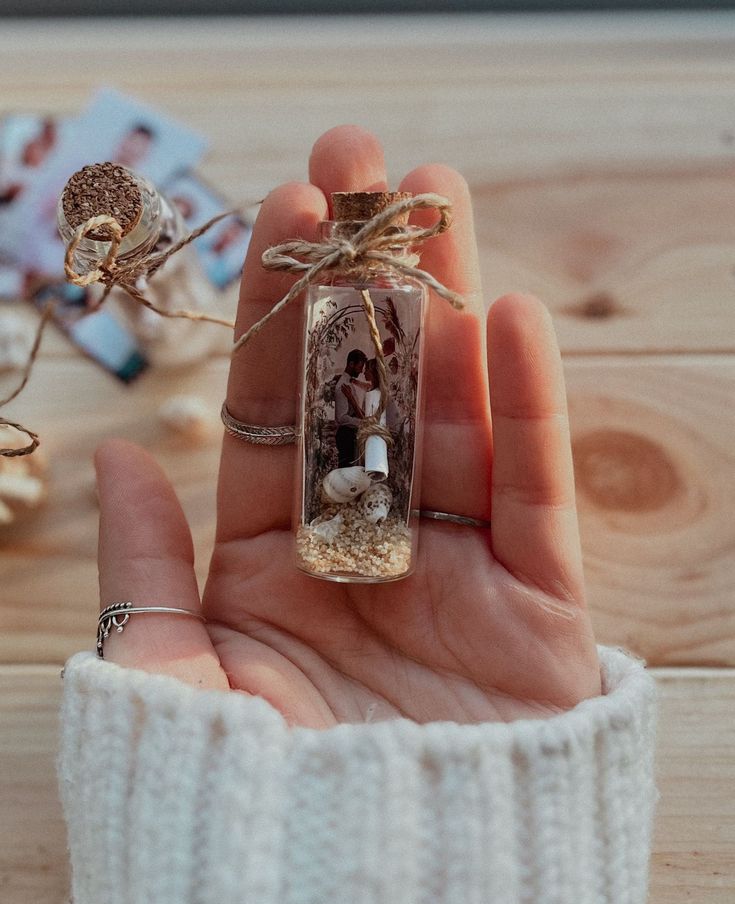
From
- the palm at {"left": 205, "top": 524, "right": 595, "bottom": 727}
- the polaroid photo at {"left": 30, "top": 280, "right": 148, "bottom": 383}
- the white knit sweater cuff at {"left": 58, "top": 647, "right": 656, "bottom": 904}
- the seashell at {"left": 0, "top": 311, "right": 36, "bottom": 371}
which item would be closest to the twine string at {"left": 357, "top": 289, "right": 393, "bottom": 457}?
the palm at {"left": 205, "top": 524, "right": 595, "bottom": 727}

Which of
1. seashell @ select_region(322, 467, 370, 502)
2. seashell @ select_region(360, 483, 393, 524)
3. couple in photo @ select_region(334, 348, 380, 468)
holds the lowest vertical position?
seashell @ select_region(360, 483, 393, 524)

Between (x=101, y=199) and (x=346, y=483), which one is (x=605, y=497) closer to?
(x=346, y=483)

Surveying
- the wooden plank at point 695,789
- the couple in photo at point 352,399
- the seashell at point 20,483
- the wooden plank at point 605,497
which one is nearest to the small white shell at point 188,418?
the wooden plank at point 605,497

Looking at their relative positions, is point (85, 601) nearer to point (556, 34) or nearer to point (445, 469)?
point (445, 469)

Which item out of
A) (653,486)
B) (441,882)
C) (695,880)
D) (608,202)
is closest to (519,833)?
(441,882)

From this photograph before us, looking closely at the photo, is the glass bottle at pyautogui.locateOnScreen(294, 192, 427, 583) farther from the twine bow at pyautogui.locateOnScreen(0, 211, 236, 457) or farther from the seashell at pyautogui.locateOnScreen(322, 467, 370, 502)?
the twine bow at pyautogui.locateOnScreen(0, 211, 236, 457)

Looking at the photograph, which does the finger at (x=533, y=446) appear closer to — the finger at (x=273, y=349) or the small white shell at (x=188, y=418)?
the finger at (x=273, y=349)
